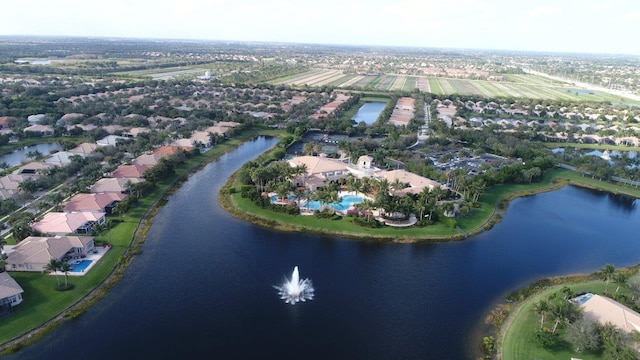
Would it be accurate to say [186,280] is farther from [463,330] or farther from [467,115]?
[467,115]

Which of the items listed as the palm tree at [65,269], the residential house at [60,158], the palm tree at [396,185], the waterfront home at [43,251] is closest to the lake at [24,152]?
the residential house at [60,158]

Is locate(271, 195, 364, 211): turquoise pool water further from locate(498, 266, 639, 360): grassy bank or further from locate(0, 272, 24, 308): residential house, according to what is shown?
locate(0, 272, 24, 308): residential house

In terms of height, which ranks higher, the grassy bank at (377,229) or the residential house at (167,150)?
the residential house at (167,150)

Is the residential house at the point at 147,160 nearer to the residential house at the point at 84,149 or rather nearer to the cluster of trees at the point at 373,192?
the residential house at the point at 84,149

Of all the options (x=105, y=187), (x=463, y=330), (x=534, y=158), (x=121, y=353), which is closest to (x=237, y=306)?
(x=121, y=353)

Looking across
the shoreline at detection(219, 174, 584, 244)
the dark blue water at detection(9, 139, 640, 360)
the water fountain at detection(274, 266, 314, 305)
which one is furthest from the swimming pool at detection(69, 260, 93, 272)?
the water fountain at detection(274, 266, 314, 305)

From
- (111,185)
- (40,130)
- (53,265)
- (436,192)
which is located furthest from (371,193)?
(40,130)

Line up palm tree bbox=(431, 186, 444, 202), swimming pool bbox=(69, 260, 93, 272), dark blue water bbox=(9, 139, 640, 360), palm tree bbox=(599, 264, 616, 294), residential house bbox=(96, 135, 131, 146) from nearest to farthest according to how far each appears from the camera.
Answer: dark blue water bbox=(9, 139, 640, 360), palm tree bbox=(599, 264, 616, 294), swimming pool bbox=(69, 260, 93, 272), palm tree bbox=(431, 186, 444, 202), residential house bbox=(96, 135, 131, 146)
